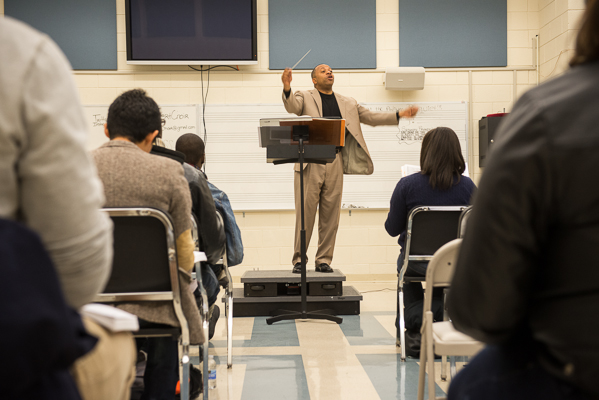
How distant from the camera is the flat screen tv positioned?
5.25 metres

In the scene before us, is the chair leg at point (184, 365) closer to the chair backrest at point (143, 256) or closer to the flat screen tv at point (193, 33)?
the chair backrest at point (143, 256)

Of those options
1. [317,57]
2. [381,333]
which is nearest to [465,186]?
[381,333]

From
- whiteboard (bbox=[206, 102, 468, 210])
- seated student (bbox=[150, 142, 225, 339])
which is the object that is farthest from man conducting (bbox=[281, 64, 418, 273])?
seated student (bbox=[150, 142, 225, 339])

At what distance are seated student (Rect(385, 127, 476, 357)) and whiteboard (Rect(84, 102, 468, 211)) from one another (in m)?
2.70

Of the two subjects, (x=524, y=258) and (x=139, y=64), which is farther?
(x=139, y=64)

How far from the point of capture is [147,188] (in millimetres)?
1580

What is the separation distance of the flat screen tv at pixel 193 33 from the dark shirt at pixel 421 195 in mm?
3068

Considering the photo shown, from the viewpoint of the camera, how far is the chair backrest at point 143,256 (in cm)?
152

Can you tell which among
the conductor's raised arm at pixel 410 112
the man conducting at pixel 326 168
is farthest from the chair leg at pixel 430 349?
the man conducting at pixel 326 168

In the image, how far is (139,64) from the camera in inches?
209

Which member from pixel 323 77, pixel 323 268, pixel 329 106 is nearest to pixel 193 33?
pixel 323 77

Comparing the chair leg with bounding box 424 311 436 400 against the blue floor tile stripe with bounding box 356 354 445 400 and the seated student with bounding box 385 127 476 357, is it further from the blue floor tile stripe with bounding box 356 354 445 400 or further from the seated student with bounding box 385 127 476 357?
the seated student with bounding box 385 127 476 357

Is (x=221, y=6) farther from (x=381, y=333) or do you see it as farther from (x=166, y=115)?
(x=381, y=333)

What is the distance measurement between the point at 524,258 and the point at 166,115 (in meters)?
5.12
